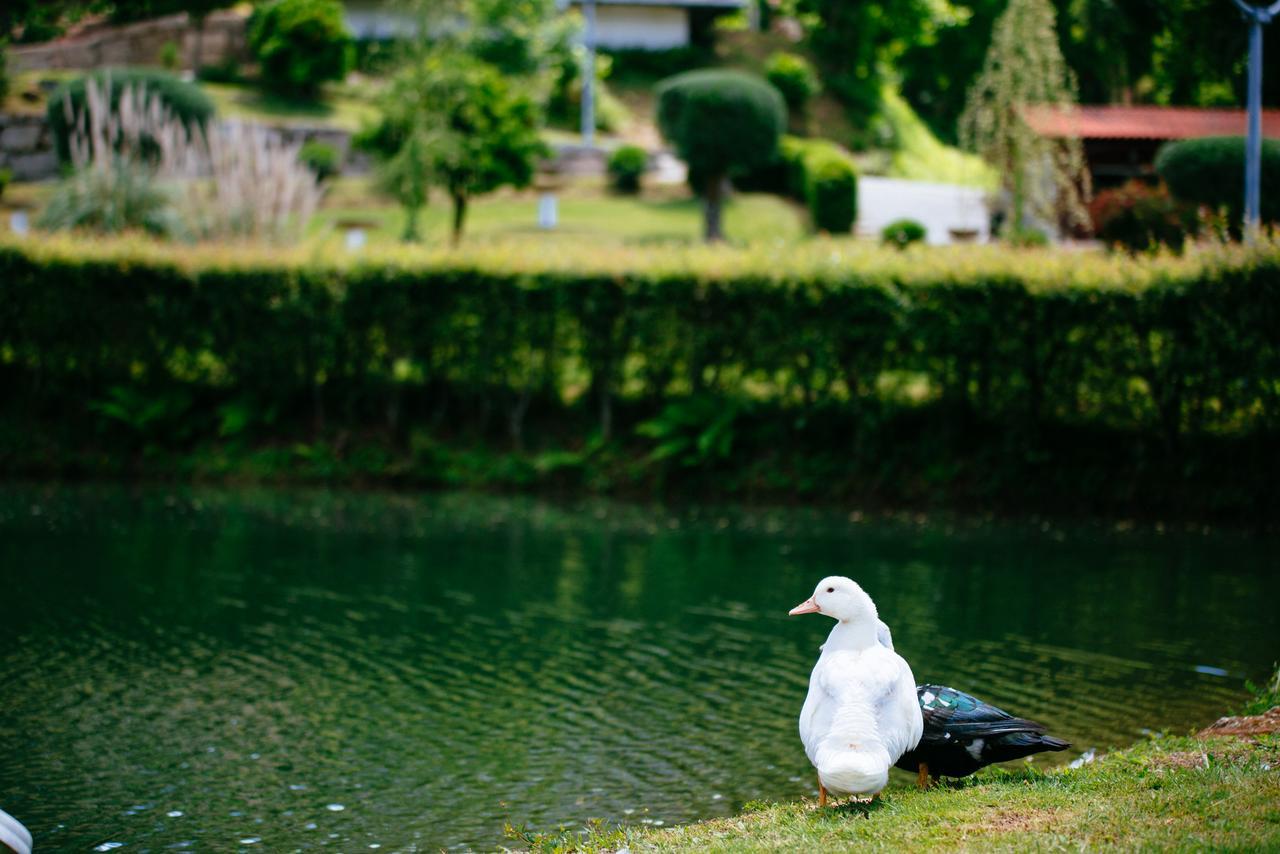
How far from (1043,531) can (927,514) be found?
1.70m

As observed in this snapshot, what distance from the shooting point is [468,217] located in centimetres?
3278

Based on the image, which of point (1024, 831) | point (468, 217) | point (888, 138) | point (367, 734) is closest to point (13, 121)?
point (468, 217)

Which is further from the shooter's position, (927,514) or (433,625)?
(927,514)

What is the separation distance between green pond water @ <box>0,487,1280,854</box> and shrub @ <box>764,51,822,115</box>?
27924mm

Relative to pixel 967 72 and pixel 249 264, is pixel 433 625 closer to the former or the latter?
pixel 249 264

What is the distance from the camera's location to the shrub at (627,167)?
35500 millimetres

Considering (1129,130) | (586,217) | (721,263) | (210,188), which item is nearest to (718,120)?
(586,217)

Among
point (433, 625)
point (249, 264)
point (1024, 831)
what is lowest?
point (433, 625)

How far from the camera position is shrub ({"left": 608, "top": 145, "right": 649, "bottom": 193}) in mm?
35500

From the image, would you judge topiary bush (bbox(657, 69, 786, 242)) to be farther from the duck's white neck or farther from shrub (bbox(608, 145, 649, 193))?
the duck's white neck

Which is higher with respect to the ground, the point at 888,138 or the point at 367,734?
the point at 888,138

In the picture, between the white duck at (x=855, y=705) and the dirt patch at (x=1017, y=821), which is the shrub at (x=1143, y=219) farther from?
the dirt patch at (x=1017, y=821)

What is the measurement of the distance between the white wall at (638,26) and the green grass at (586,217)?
1352 cm

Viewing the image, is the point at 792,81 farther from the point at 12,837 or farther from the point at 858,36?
the point at 12,837
